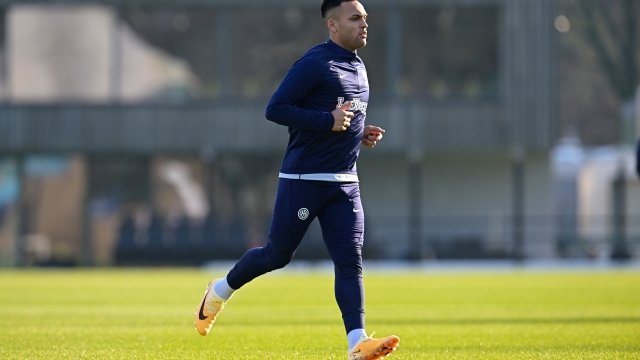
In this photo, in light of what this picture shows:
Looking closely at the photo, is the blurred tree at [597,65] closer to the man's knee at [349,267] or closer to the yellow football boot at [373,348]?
the man's knee at [349,267]

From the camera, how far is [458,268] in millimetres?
30688

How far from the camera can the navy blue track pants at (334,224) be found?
6.85 m

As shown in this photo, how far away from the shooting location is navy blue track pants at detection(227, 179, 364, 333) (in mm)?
6852

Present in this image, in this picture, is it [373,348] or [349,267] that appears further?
[349,267]

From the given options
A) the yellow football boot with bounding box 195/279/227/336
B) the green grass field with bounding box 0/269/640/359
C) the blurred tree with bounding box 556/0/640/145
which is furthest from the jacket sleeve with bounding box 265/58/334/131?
the blurred tree with bounding box 556/0/640/145

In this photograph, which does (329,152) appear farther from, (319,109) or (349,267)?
(349,267)

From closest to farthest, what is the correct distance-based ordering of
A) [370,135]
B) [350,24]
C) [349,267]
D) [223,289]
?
[349,267], [350,24], [370,135], [223,289]

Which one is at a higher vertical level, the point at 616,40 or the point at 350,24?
the point at 616,40

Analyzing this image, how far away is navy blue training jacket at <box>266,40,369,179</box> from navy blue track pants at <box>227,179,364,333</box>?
0.11 metres

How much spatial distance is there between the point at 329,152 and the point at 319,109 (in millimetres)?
268

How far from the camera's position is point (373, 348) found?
639 cm

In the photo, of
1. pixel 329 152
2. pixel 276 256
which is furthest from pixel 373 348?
pixel 329 152

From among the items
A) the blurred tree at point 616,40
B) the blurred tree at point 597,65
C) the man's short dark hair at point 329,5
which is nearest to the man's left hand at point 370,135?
the man's short dark hair at point 329,5

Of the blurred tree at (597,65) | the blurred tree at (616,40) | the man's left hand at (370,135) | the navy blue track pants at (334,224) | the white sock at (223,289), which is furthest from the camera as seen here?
the blurred tree at (597,65)
